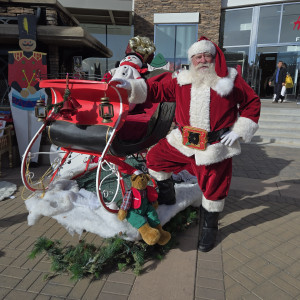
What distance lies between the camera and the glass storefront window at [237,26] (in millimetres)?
11438

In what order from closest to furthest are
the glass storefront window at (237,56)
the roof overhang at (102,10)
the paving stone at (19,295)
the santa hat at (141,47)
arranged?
the paving stone at (19,295)
the santa hat at (141,47)
the roof overhang at (102,10)
the glass storefront window at (237,56)

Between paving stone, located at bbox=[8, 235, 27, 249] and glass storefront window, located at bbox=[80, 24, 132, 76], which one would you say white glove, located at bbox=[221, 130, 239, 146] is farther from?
glass storefront window, located at bbox=[80, 24, 132, 76]

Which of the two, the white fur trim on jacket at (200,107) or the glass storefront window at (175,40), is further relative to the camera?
the glass storefront window at (175,40)

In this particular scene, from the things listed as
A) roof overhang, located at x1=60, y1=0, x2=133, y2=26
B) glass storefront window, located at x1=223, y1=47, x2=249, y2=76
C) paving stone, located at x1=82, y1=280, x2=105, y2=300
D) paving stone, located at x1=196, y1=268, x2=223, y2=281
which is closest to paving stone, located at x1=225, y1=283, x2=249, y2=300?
paving stone, located at x1=196, y1=268, x2=223, y2=281

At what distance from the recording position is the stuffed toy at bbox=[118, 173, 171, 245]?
7.23 feet

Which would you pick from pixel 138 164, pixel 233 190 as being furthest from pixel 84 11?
pixel 233 190

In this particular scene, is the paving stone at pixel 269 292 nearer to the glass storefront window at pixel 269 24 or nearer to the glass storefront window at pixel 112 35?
the glass storefront window at pixel 112 35

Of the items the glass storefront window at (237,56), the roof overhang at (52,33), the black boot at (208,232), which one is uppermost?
the glass storefront window at (237,56)

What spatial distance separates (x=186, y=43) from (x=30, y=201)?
10.6 metres

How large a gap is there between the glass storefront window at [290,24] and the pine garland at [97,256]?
12.0 metres

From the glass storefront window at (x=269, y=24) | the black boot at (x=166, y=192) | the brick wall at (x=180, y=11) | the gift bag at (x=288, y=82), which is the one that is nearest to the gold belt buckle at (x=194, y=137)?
the black boot at (x=166, y=192)

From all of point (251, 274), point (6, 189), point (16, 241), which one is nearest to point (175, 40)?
point (6, 189)

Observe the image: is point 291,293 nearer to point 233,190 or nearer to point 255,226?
point 255,226

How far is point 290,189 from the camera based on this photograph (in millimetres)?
4020
